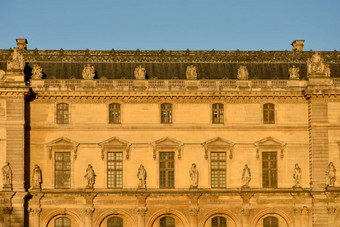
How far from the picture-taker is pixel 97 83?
62.1 meters

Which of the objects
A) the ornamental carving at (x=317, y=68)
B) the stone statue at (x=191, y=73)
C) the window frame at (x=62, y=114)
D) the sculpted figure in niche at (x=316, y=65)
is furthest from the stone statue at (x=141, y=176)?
the sculpted figure in niche at (x=316, y=65)

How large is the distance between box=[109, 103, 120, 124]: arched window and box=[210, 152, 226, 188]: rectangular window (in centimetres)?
804

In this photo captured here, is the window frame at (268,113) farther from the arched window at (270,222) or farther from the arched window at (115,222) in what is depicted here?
the arched window at (115,222)

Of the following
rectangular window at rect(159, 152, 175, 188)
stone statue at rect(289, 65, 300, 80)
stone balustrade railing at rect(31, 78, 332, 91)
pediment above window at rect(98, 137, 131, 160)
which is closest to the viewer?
pediment above window at rect(98, 137, 131, 160)

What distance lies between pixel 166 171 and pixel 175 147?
2013 millimetres

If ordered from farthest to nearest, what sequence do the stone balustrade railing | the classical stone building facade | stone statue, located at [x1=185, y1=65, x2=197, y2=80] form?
stone statue, located at [x1=185, y1=65, x2=197, y2=80]
the stone balustrade railing
the classical stone building facade

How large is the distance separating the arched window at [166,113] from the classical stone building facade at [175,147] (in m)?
0.08

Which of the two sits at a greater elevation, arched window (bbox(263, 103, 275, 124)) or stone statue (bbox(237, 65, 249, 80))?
stone statue (bbox(237, 65, 249, 80))

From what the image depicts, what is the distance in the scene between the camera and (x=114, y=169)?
6159cm

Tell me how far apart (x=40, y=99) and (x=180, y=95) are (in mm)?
10990

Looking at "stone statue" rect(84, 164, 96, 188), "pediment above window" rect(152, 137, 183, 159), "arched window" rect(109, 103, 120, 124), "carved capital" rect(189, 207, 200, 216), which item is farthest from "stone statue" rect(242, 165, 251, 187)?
"stone statue" rect(84, 164, 96, 188)

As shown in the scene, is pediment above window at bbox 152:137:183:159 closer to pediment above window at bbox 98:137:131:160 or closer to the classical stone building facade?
the classical stone building facade

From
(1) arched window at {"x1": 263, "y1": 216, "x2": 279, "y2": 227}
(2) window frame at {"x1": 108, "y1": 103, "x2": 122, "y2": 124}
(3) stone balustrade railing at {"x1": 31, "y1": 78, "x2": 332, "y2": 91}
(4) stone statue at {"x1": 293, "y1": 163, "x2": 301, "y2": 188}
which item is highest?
(3) stone balustrade railing at {"x1": 31, "y1": 78, "x2": 332, "y2": 91}

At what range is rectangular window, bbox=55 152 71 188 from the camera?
6112 cm
